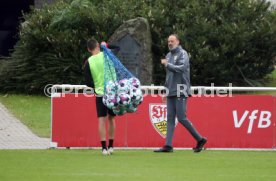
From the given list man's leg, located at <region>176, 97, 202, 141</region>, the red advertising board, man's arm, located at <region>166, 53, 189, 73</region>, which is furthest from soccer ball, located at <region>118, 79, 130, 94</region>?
the red advertising board

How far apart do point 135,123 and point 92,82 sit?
7.37 feet

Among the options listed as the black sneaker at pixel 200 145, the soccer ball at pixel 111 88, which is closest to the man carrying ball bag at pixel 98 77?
the soccer ball at pixel 111 88

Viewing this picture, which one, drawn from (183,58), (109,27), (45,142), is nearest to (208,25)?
(109,27)

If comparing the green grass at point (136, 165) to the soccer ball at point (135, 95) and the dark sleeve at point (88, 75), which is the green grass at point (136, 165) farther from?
the dark sleeve at point (88, 75)

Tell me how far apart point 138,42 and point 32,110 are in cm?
321

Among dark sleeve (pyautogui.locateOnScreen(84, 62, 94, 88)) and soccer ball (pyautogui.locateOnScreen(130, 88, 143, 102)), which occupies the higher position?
dark sleeve (pyautogui.locateOnScreen(84, 62, 94, 88))

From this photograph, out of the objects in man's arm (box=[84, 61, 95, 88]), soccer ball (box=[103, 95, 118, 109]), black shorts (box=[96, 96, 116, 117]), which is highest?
man's arm (box=[84, 61, 95, 88])

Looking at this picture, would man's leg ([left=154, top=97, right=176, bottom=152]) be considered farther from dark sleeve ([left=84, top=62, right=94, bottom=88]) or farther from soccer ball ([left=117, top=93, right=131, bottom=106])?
dark sleeve ([left=84, top=62, right=94, bottom=88])

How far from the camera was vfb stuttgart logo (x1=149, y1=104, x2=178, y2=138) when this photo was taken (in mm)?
16875

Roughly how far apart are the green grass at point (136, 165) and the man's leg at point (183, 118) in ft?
1.14

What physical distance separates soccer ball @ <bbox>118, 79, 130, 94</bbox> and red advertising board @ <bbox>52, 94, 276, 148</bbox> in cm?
206

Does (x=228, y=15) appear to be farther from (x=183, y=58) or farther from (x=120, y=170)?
(x=120, y=170)

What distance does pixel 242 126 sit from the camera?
55.7 feet

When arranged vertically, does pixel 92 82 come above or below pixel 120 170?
above
